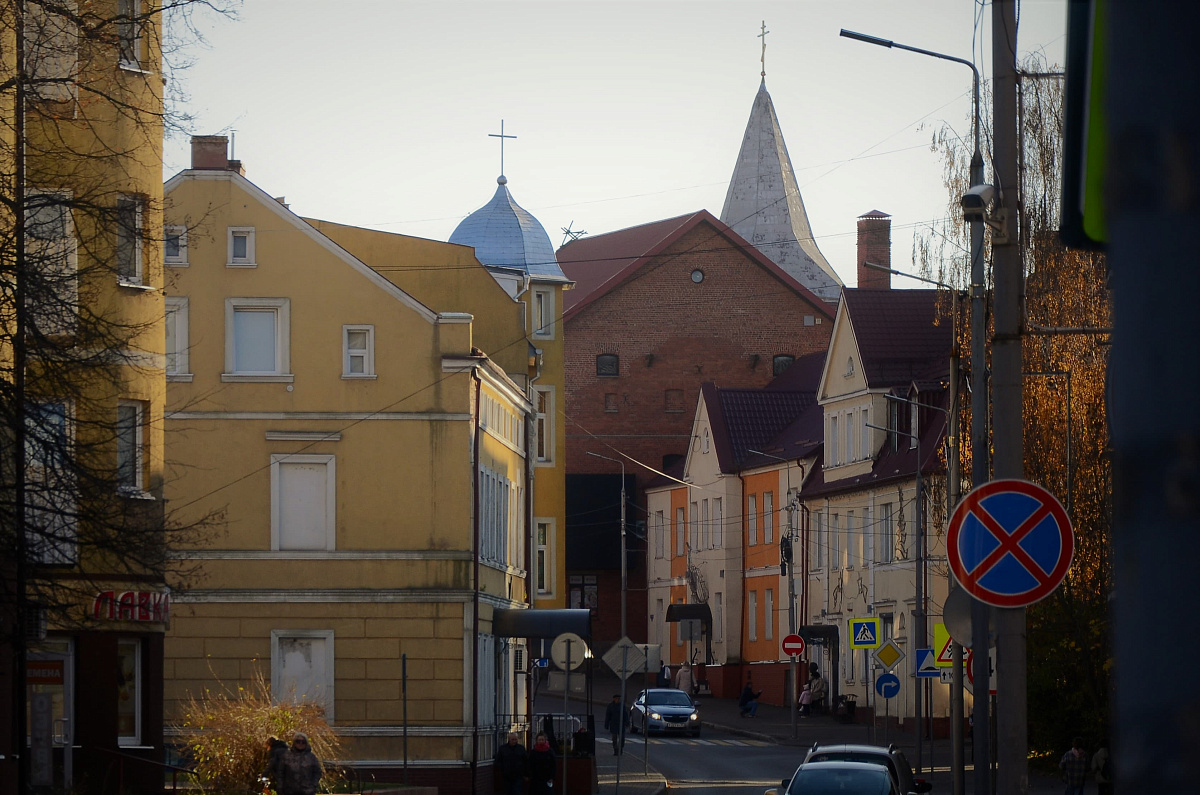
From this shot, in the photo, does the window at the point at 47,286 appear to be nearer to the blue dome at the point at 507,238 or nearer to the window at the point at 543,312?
the window at the point at 543,312

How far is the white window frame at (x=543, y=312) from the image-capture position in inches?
2116

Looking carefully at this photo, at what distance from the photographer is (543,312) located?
54.2 metres

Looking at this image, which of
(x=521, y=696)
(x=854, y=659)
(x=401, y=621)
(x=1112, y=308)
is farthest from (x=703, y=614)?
(x=1112, y=308)

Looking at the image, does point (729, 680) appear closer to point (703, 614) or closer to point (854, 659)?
point (703, 614)

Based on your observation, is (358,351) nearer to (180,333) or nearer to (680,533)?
(180,333)

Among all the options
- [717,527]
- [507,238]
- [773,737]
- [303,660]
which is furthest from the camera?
[717,527]

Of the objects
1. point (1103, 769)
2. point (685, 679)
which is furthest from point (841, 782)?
point (685, 679)

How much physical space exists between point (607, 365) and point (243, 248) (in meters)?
48.1

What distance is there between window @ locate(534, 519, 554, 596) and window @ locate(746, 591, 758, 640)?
21225mm

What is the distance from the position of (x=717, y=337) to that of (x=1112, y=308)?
271 feet

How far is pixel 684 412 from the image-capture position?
278ft

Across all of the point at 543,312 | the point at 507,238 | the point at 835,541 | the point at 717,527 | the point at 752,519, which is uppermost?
the point at 507,238

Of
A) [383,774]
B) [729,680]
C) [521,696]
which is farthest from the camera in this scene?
[729,680]

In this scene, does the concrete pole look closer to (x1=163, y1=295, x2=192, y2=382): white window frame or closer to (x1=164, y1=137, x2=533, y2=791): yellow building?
(x1=164, y1=137, x2=533, y2=791): yellow building
